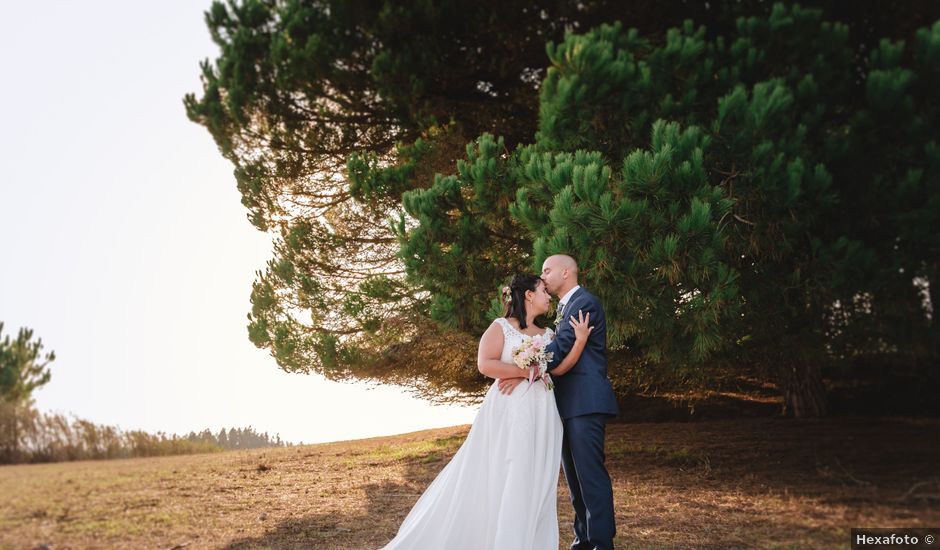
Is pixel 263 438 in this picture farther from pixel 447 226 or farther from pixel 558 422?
pixel 558 422

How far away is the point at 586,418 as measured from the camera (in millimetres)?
4258

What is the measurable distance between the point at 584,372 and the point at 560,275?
0.79 meters

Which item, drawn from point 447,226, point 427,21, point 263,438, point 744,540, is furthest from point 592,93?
point 263,438

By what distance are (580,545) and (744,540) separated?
5.80 feet

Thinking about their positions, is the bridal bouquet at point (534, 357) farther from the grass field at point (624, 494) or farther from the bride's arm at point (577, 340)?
the grass field at point (624, 494)

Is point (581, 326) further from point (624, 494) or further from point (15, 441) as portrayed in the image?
point (15, 441)

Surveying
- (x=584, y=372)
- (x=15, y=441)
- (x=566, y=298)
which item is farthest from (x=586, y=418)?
(x=15, y=441)

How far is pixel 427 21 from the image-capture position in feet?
25.7

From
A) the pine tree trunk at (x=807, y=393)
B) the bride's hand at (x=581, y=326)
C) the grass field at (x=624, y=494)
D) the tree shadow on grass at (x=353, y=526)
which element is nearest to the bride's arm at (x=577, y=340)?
the bride's hand at (x=581, y=326)

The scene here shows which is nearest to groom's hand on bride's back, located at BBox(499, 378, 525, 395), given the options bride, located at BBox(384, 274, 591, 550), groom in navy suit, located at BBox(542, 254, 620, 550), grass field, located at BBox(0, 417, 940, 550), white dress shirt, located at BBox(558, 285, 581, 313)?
bride, located at BBox(384, 274, 591, 550)

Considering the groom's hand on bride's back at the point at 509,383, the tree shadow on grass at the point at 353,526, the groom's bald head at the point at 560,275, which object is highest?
the groom's bald head at the point at 560,275

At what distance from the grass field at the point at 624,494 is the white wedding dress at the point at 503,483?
4.09ft

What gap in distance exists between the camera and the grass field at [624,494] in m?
5.46

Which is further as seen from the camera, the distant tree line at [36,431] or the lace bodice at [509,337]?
the distant tree line at [36,431]
